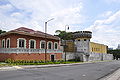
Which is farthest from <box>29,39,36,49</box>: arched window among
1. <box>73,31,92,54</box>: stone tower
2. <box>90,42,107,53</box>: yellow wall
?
<box>90,42,107,53</box>: yellow wall

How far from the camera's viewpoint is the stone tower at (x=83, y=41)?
5951 cm

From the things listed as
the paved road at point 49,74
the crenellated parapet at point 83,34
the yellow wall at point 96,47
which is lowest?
the paved road at point 49,74

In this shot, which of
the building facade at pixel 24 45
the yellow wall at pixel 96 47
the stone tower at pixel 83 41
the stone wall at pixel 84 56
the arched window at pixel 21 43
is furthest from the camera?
the yellow wall at pixel 96 47

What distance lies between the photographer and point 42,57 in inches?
1526

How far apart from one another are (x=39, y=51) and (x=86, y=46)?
26461 mm

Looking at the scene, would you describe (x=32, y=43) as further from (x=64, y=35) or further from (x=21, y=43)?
(x=64, y=35)

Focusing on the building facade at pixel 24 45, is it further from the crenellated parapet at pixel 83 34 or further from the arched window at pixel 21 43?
the crenellated parapet at pixel 83 34

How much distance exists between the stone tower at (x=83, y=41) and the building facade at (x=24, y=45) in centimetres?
2049

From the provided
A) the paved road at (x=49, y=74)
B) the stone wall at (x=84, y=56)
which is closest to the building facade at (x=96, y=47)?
the stone wall at (x=84, y=56)

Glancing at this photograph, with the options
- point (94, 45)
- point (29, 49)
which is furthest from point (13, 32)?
point (94, 45)

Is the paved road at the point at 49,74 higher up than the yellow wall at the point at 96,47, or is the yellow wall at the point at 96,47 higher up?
the yellow wall at the point at 96,47

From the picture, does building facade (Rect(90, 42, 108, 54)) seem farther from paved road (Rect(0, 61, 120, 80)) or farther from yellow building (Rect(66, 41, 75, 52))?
paved road (Rect(0, 61, 120, 80))

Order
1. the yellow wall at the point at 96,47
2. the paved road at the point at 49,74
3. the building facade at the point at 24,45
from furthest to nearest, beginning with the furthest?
1. the yellow wall at the point at 96,47
2. the building facade at the point at 24,45
3. the paved road at the point at 49,74

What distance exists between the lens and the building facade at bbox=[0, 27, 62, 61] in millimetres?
32344
